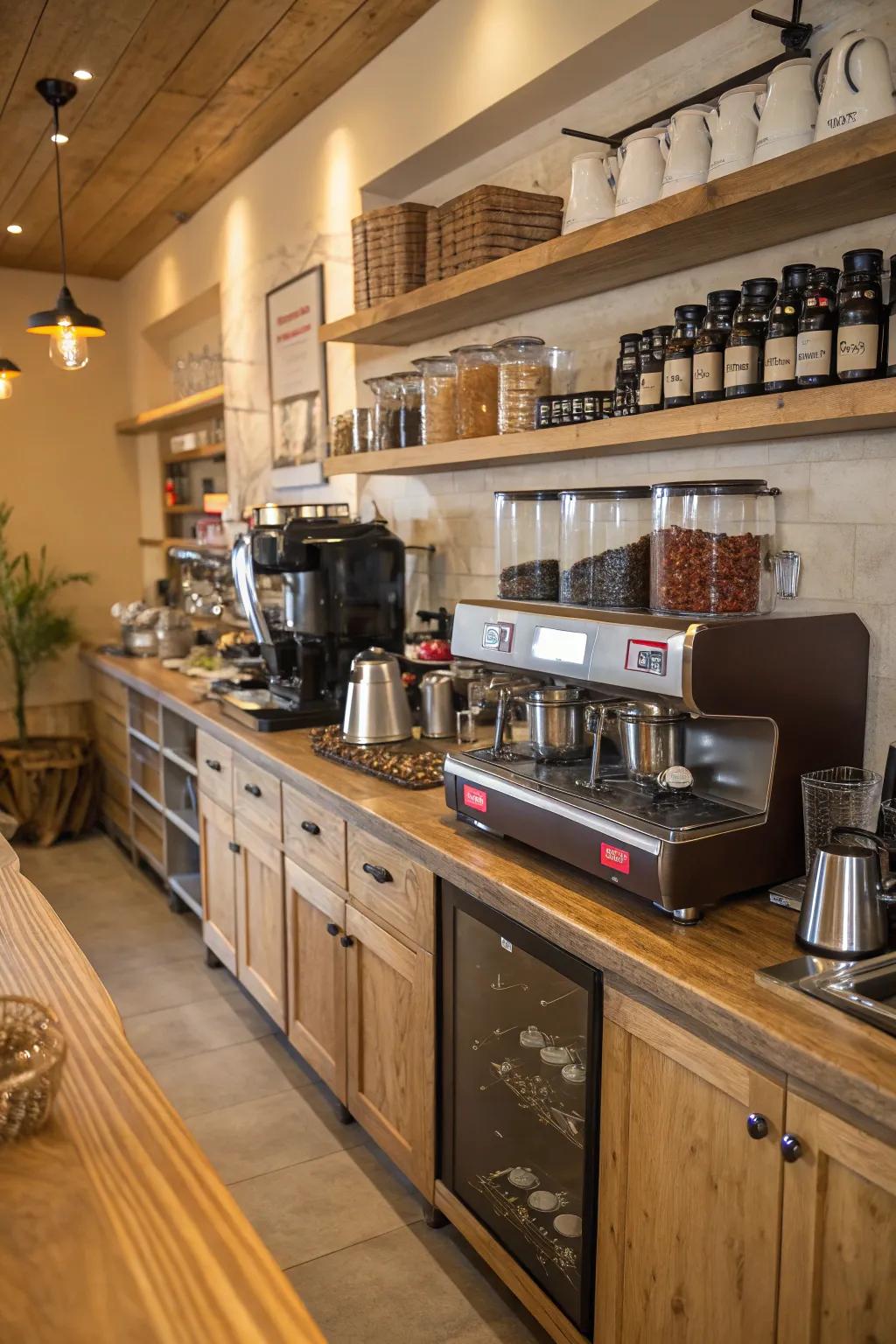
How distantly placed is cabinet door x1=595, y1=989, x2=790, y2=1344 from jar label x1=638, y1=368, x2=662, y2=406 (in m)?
1.12

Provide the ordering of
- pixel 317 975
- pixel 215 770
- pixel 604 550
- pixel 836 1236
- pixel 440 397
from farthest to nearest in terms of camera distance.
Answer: pixel 215 770, pixel 440 397, pixel 317 975, pixel 604 550, pixel 836 1236

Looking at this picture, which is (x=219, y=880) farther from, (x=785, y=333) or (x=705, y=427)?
(x=785, y=333)

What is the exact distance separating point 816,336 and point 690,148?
541 mm

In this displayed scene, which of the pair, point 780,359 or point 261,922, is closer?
point 780,359

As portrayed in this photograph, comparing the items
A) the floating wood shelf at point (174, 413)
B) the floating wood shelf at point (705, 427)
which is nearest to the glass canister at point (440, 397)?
the floating wood shelf at point (705, 427)

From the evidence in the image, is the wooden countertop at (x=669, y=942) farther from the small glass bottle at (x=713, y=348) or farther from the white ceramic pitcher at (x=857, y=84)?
the white ceramic pitcher at (x=857, y=84)

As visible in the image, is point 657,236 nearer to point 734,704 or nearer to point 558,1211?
point 734,704

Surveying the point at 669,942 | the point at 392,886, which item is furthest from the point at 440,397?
the point at 669,942

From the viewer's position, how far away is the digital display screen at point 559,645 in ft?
5.78

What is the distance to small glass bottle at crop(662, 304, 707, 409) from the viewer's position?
1.92 m

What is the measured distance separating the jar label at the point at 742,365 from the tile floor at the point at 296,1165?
68.7 inches

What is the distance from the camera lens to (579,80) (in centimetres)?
250

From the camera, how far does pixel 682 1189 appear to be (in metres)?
1.43

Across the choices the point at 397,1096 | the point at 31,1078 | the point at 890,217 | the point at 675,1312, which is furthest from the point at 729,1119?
the point at 890,217
